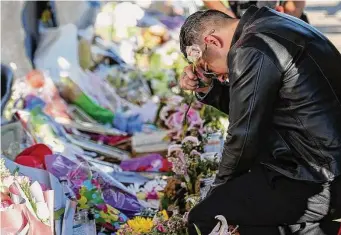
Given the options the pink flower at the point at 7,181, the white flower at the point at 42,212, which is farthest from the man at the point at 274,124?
the pink flower at the point at 7,181

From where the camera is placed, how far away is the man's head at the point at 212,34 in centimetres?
271

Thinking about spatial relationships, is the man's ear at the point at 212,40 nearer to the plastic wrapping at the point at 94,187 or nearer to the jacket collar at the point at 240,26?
the jacket collar at the point at 240,26

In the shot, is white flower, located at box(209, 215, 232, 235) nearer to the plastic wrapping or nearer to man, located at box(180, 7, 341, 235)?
man, located at box(180, 7, 341, 235)

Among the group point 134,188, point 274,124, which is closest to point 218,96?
point 274,124

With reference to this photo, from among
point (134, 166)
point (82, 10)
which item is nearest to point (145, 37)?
point (82, 10)

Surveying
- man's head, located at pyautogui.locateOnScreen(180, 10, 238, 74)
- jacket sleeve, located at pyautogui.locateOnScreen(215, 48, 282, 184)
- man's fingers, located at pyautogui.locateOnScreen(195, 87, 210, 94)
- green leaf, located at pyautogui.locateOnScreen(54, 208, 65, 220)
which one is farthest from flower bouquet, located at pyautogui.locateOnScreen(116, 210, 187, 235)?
man's head, located at pyautogui.locateOnScreen(180, 10, 238, 74)

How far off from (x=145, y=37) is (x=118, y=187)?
3.95 meters

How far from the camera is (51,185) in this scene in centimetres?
323

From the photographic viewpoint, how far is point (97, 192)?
3512 mm

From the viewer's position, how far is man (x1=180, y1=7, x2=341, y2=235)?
2.53 meters

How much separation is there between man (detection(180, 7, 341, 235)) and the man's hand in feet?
0.50

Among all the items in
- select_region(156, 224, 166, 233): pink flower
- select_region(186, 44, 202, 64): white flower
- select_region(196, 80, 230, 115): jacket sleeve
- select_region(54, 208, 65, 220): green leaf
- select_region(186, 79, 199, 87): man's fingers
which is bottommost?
select_region(54, 208, 65, 220): green leaf

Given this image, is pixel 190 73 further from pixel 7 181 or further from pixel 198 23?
pixel 7 181

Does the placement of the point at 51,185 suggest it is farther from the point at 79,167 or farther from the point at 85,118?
the point at 85,118
